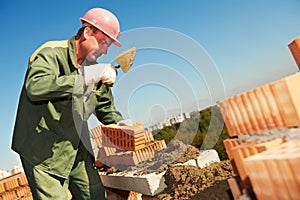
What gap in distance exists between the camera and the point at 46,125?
2.54 meters

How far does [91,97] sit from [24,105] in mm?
612

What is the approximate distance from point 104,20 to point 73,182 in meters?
1.69

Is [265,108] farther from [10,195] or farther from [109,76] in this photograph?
[10,195]

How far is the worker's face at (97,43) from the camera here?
2.54 meters

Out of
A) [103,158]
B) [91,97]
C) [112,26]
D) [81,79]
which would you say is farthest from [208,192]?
[103,158]

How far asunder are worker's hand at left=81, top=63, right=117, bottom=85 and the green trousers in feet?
3.04

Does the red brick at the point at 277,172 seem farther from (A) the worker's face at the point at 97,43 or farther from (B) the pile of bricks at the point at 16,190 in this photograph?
(B) the pile of bricks at the point at 16,190

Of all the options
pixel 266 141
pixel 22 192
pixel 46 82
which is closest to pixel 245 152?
pixel 266 141

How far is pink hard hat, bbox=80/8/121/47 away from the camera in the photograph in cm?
250

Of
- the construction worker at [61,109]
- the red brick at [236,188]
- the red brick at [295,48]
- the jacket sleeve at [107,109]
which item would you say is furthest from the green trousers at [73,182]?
the red brick at [295,48]

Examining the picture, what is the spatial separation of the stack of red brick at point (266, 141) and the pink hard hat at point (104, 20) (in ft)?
3.96

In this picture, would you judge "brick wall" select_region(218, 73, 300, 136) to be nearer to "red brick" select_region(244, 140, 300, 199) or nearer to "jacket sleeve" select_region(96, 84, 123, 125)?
"red brick" select_region(244, 140, 300, 199)

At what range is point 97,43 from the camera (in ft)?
8.38

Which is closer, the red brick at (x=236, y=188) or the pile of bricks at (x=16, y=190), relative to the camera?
the red brick at (x=236, y=188)
